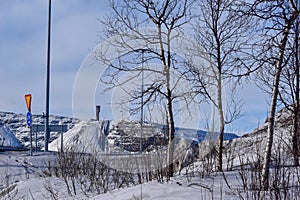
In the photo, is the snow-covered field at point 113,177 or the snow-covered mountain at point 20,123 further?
the snow-covered mountain at point 20,123

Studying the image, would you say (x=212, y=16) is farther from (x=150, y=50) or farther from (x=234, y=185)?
(x=234, y=185)

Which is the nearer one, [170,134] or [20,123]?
[170,134]

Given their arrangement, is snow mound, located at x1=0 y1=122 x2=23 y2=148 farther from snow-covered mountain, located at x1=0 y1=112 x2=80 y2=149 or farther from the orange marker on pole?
the orange marker on pole

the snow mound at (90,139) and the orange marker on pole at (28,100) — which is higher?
the orange marker on pole at (28,100)

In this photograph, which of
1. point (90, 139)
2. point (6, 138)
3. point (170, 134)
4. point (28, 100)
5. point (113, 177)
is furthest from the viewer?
point (6, 138)

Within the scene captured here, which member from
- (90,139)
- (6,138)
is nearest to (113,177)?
(90,139)

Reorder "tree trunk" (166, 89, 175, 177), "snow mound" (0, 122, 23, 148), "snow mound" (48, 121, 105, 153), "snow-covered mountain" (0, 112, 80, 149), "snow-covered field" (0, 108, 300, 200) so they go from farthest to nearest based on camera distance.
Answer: "snow-covered mountain" (0, 112, 80, 149) → "snow mound" (0, 122, 23, 148) → "snow mound" (48, 121, 105, 153) → "tree trunk" (166, 89, 175, 177) → "snow-covered field" (0, 108, 300, 200)

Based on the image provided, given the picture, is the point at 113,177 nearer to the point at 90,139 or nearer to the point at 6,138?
the point at 90,139

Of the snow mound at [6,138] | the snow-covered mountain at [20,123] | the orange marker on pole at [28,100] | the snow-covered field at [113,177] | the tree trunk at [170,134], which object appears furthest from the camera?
the snow-covered mountain at [20,123]

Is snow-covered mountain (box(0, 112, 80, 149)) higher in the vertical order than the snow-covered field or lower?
higher

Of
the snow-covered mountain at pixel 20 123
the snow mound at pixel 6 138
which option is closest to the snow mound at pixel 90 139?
the snow mound at pixel 6 138

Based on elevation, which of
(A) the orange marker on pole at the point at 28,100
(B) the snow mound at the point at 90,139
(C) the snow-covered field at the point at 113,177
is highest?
(A) the orange marker on pole at the point at 28,100

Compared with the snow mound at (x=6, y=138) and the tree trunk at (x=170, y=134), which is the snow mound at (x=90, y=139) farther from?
the snow mound at (x=6, y=138)

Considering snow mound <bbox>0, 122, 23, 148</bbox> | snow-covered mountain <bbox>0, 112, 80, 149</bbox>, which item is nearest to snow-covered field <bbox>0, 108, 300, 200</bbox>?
snow mound <bbox>0, 122, 23, 148</bbox>
